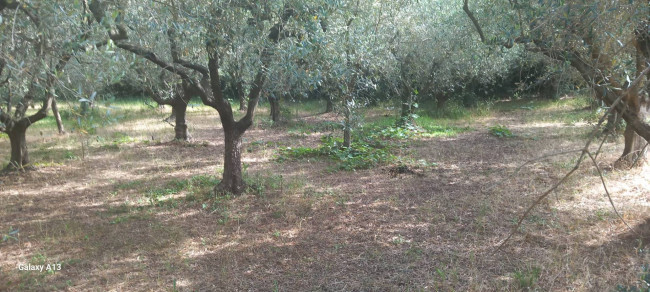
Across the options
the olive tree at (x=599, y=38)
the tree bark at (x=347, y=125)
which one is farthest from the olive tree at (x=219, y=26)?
the tree bark at (x=347, y=125)

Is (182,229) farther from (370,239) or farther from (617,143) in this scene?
(617,143)

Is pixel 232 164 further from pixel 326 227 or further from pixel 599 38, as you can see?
pixel 599 38

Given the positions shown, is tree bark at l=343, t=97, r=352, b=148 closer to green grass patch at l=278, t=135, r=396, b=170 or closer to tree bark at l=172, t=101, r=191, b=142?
green grass patch at l=278, t=135, r=396, b=170

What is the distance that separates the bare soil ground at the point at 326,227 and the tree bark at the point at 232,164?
252 mm

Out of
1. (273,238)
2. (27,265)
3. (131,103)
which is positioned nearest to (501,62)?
(273,238)

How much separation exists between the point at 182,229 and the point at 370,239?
2.56 meters

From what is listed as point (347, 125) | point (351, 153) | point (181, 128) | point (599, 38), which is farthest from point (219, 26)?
point (181, 128)

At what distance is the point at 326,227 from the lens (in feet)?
19.5

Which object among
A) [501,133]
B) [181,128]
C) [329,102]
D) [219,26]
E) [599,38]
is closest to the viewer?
[599,38]

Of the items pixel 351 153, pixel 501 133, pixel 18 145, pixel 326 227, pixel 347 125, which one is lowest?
pixel 326 227

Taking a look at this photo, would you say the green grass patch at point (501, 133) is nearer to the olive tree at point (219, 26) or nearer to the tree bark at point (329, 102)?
the tree bark at point (329, 102)

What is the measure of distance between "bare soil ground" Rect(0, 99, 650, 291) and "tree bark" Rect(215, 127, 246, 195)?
0.25 meters

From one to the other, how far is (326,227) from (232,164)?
2.14 m

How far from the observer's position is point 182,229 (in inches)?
236
